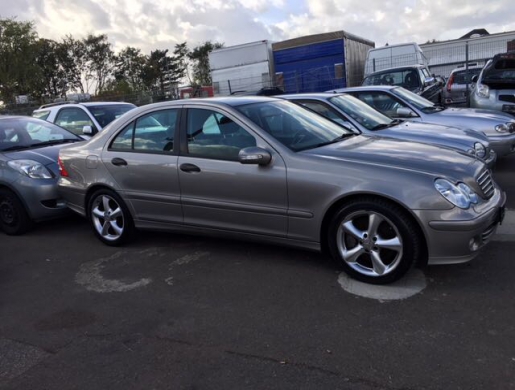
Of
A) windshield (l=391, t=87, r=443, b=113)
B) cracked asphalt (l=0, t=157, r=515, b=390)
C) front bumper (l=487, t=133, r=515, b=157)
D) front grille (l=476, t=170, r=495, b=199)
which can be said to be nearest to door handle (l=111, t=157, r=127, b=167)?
cracked asphalt (l=0, t=157, r=515, b=390)

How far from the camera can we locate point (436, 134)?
613cm

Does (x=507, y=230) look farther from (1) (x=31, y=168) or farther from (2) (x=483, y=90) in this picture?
(2) (x=483, y=90)

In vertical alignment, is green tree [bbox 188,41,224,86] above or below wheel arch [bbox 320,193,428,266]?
above

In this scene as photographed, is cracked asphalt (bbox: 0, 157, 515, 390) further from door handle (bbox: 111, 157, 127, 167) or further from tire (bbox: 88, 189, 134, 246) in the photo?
door handle (bbox: 111, 157, 127, 167)

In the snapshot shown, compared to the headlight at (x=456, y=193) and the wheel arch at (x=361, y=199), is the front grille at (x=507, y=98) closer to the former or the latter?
the wheel arch at (x=361, y=199)

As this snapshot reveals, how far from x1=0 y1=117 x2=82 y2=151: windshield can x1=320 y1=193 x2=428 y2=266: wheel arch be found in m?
4.57

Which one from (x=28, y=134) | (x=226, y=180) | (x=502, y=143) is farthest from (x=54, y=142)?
(x=502, y=143)

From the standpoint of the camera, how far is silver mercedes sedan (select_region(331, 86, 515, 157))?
7.21 meters

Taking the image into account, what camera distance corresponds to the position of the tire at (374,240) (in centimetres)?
361

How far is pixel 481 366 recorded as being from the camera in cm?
270

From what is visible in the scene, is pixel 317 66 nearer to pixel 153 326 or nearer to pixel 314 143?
pixel 314 143

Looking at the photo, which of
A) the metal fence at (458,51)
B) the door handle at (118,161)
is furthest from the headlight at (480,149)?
the metal fence at (458,51)

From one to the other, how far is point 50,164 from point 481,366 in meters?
5.38

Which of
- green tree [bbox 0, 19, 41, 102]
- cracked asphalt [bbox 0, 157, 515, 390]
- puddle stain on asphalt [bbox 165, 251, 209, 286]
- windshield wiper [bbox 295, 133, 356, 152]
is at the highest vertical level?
green tree [bbox 0, 19, 41, 102]
